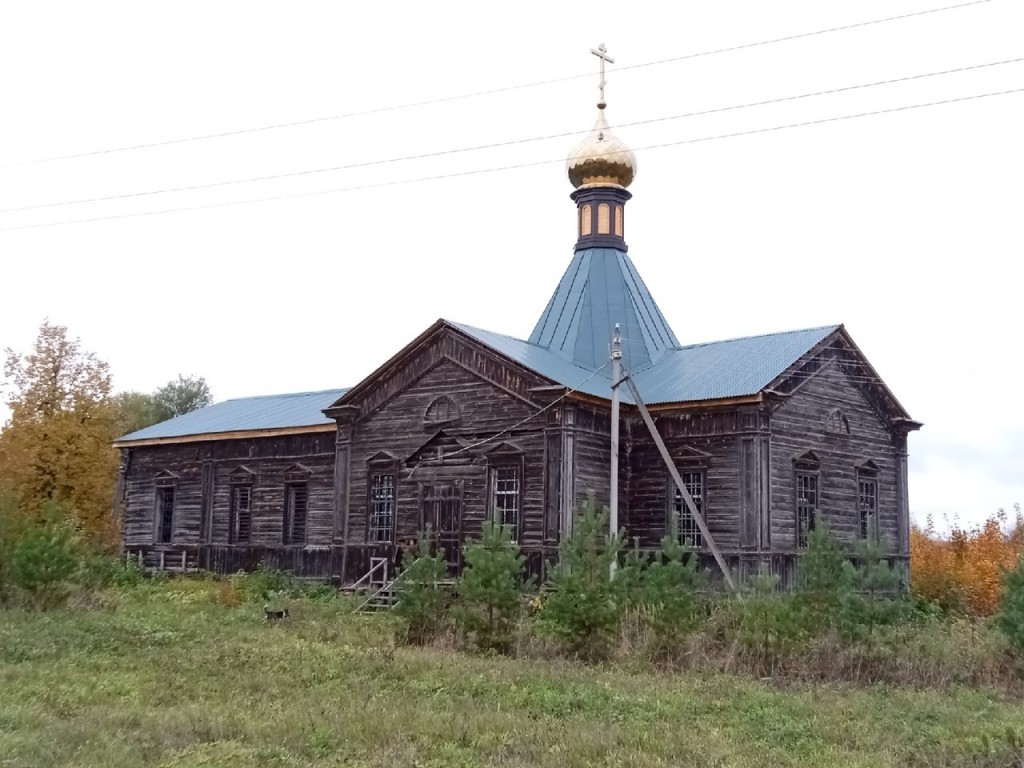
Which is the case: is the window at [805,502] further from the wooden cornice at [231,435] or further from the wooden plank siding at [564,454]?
the wooden cornice at [231,435]

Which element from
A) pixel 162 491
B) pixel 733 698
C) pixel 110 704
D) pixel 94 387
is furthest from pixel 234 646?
pixel 94 387

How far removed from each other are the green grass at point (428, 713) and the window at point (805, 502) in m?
8.68

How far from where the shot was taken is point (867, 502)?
22672 mm

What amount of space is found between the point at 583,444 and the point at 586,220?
25.5ft

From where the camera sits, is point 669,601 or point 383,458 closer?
point 669,601

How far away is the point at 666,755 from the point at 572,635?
545 centimetres

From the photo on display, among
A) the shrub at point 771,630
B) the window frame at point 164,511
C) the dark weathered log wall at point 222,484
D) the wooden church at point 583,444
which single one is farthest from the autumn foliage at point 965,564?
the window frame at point 164,511

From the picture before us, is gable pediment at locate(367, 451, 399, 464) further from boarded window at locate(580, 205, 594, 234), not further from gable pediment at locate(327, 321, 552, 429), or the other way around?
boarded window at locate(580, 205, 594, 234)

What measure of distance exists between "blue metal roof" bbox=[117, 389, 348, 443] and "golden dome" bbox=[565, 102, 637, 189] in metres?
8.28

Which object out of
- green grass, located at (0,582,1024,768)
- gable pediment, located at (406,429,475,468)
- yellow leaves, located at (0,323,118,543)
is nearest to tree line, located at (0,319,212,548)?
yellow leaves, located at (0,323,118,543)

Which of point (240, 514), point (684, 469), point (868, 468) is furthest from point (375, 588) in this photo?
point (868, 468)

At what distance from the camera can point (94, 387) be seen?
1341 inches

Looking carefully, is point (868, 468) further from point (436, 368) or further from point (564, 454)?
point (436, 368)

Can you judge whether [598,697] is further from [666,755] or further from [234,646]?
[234,646]
